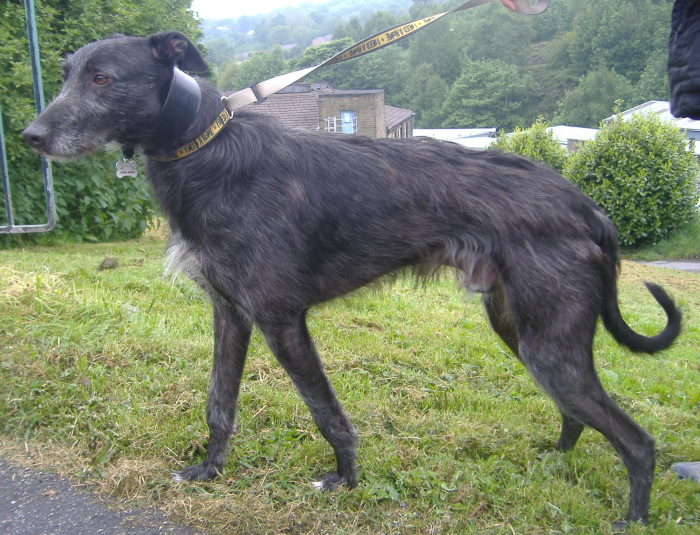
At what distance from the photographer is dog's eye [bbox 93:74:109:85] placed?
270 cm

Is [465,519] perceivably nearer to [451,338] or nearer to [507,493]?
[507,493]

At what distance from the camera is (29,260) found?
6.51m

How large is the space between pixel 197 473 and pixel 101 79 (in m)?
1.98

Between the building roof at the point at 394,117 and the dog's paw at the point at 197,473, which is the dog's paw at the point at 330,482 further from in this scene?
the building roof at the point at 394,117

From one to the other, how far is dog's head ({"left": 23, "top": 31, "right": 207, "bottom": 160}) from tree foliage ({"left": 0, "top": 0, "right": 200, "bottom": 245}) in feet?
15.3

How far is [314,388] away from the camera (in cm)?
277

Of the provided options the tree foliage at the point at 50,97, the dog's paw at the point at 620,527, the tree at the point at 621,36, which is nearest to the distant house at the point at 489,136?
the tree at the point at 621,36

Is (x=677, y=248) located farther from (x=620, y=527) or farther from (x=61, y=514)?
(x=61, y=514)

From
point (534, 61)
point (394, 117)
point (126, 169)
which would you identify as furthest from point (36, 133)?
point (534, 61)

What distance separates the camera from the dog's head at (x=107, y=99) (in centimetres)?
267

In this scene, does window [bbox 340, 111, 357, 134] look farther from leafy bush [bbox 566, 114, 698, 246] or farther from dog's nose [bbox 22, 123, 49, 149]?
dog's nose [bbox 22, 123, 49, 149]

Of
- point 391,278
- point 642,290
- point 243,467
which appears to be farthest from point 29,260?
Result: point 642,290

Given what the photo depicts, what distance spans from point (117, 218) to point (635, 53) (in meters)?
37.6

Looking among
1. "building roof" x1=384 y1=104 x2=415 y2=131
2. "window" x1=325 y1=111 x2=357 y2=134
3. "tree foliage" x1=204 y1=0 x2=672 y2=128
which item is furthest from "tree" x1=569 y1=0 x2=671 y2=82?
"window" x1=325 y1=111 x2=357 y2=134
